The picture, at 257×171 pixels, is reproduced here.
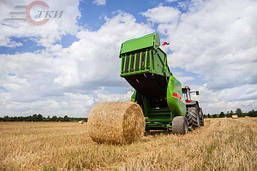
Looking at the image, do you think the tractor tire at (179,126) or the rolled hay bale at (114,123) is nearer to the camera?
the rolled hay bale at (114,123)

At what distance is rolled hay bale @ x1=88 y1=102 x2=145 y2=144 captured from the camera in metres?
4.64

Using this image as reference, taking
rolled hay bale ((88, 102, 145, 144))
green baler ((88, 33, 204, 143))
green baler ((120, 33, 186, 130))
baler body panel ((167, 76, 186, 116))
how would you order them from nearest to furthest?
1. rolled hay bale ((88, 102, 145, 144))
2. green baler ((88, 33, 204, 143))
3. green baler ((120, 33, 186, 130))
4. baler body panel ((167, 76, 186, 116))

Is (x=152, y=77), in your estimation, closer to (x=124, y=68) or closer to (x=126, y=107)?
(x=124, y=68)

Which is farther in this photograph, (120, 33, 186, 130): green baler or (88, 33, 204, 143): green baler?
(120, 33, 186, 130): green baler

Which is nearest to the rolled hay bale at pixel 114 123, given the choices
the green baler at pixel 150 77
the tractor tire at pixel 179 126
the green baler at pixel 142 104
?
the green baler at pixel 142 104

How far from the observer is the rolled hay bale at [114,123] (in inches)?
183

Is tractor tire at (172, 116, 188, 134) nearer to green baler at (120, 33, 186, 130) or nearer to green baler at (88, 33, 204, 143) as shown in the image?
green baler at (88, 33, 204, 143)

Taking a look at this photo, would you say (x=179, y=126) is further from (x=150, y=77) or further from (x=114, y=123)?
(x=114, y=123)


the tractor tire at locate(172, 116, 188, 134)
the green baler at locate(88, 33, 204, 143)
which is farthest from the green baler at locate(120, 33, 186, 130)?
the tractor tire at locate(172, 116, 188, 134)

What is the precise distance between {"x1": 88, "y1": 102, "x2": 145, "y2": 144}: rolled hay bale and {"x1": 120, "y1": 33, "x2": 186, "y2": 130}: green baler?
1.56 m

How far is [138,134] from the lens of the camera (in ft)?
17.3

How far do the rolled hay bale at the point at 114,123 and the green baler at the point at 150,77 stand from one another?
156 centimetres

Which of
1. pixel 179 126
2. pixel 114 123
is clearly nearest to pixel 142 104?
pixel 179 126

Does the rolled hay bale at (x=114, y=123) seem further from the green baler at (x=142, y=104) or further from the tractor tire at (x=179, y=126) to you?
the tractor tire at (x=179, y=126)
